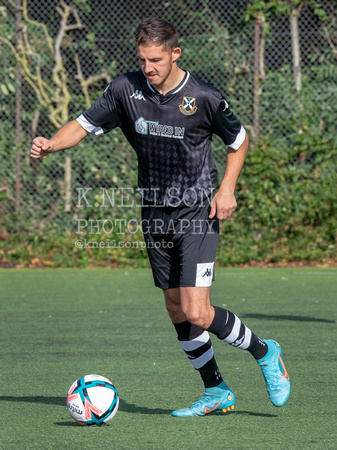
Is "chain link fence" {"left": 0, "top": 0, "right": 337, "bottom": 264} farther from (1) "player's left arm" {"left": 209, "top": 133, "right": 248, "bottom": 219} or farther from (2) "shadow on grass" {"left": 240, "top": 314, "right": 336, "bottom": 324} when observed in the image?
(1) "player's left arm" {"left": 209, "top": 133, "right": 248, "bottom": 219}

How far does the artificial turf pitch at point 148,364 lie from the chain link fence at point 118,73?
225cm

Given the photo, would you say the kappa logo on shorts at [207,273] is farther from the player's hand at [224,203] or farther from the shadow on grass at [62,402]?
the shadow on grass at [62,402]

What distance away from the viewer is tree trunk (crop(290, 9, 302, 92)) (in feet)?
34.9

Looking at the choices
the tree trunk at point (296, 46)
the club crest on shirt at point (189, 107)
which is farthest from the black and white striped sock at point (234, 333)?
the tree trunk at point (296, 46)

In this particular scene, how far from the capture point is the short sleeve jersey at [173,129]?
3670 millimetres

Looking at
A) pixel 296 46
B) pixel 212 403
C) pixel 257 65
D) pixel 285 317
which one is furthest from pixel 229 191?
pixel 296 46

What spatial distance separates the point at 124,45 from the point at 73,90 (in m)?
1.03

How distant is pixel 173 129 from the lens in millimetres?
3678

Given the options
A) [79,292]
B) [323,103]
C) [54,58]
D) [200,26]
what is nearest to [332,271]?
[323,103]

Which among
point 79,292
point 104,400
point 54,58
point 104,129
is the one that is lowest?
point 79,292

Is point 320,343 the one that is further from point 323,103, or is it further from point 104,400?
point 323,103

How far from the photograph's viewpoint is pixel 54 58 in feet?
35.6

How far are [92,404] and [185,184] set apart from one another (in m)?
1.21

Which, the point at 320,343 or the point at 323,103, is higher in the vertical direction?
the point at 323,103
